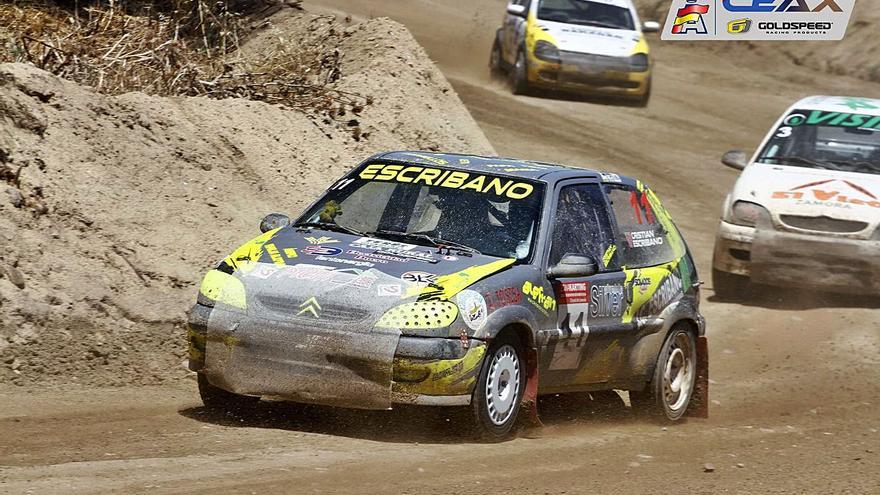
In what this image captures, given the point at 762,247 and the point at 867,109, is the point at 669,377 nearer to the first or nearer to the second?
the point at 762,247

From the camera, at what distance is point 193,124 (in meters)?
11.5

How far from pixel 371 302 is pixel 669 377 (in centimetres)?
276

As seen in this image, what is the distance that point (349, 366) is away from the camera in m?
7.64

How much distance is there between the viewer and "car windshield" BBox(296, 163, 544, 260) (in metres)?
8.53

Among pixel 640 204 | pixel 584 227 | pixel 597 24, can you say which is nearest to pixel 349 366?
pixel 584 227

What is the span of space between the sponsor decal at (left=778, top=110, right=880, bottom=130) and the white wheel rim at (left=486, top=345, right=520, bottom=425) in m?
7.97

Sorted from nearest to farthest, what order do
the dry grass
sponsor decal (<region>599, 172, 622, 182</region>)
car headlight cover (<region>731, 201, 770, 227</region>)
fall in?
sponsor decal (<region>599, 172, 622, 182</region>)
the dry grass
car headlight cover (<region>731, 201, 770, 227</region>)

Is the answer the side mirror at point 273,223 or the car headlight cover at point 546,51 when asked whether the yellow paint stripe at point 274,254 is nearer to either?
the side mirror at point 273,223

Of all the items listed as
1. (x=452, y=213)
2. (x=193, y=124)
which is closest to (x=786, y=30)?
(x=193, y=124)

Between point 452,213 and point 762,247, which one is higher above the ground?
point 452,213

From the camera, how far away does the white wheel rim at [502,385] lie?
7.88 m

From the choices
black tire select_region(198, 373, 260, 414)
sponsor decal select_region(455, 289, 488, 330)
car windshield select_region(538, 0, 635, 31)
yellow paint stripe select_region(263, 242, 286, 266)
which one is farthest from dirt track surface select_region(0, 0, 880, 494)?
car windshield select_region(538, 0, 635, 31)

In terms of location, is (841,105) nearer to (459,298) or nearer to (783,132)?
(783,132)

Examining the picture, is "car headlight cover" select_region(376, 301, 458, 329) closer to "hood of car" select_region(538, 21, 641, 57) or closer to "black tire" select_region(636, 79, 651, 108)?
"hood of car" select_region(538, 21, 641, 57)
